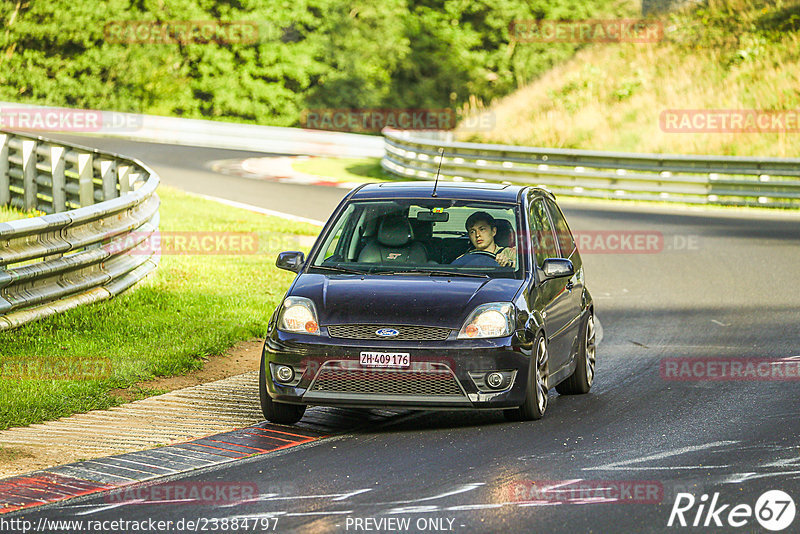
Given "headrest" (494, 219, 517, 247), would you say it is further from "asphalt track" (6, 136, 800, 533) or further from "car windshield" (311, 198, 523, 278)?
"asphalt track" (6, 136, 800, 533)

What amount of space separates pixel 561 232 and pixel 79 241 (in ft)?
14.8

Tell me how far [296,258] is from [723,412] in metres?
3.26

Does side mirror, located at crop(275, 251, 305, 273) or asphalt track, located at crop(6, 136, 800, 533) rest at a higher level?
side mirror, located at crop(275, 251, 305, 273)

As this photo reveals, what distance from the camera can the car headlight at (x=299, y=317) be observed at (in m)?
8.34

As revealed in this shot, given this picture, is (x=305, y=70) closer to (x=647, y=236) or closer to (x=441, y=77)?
(x=441, y=77)

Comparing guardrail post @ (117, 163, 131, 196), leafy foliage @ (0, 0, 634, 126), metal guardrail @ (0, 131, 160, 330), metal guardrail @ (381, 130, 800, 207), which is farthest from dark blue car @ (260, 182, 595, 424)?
leafy foliage @ (0, 0, 634, 126)

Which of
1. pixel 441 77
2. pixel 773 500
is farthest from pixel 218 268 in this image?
pixel 441 77

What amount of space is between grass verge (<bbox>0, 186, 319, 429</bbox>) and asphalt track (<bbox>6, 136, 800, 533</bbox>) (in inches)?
89.9

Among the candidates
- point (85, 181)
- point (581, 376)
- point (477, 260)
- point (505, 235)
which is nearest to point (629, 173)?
point (85, 181)

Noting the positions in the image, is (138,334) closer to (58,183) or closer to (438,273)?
(438,273)

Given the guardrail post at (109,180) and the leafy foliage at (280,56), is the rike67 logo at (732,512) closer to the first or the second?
the guardrail post at (109,180)

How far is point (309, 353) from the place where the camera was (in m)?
8.20

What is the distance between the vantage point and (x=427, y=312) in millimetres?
8250

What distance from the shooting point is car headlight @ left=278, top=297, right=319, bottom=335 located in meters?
8.34
